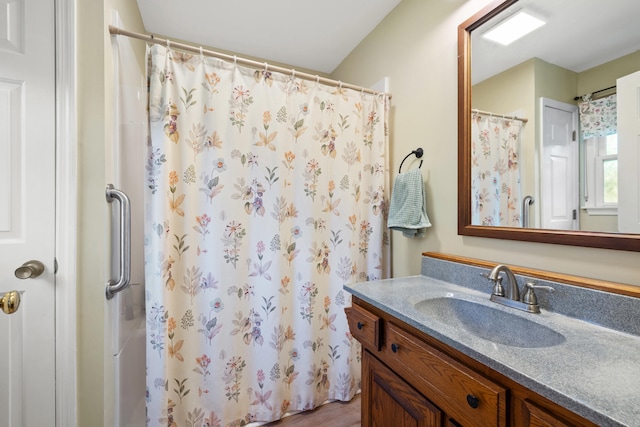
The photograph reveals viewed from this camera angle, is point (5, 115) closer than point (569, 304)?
No

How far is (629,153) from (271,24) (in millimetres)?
2017

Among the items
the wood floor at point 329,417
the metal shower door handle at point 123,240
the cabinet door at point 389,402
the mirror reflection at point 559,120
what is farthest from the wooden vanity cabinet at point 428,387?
the metal shower door handle at point 123,240

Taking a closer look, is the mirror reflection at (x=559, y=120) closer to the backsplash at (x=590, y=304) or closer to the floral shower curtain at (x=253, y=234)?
the backsplash at (x=590, y=304)

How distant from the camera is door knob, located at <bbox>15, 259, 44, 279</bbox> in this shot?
0.96 m

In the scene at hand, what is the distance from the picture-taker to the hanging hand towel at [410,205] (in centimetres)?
141

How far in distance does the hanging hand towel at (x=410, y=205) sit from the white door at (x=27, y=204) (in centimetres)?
154

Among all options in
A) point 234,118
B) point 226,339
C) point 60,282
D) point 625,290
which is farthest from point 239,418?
point 625,290

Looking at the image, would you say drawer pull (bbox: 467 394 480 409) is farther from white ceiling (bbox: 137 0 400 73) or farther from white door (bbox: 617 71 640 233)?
white ceiling (bbox: 137 0 400 73)

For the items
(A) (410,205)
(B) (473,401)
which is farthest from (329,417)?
(A) (410,205)

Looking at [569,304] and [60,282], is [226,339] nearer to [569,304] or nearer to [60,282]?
[60,282]

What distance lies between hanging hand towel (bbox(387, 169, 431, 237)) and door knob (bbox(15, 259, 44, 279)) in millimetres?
1555

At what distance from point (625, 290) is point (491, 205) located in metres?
0.51

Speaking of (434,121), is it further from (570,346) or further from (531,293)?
(570,346)

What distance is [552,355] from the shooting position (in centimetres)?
61
